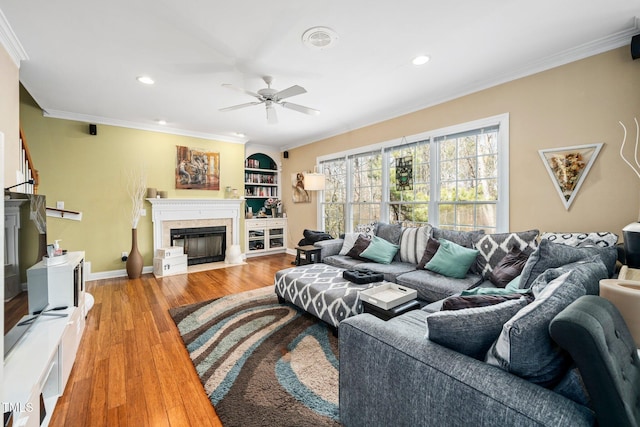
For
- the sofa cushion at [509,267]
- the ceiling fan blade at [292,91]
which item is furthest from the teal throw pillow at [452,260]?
the ceiling fan blade at [292,91]

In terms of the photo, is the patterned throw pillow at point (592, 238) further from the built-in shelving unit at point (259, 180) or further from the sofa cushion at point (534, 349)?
the built-in shelving unit at point (259, 180)

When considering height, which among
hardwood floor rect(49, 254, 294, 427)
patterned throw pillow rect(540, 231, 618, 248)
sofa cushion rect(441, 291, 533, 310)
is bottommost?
hardwood floor rect(49, 254, 294, 427)

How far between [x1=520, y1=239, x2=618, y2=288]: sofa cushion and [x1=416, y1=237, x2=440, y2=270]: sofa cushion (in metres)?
1.16

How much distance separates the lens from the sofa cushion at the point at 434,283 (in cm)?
257

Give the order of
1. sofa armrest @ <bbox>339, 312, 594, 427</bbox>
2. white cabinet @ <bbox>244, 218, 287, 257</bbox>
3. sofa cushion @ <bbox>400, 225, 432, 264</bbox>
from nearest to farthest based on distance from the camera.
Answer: sofa armrest @ <bbox>339, 312, 594, 427</bbox> → sofa cushion @ <bbox>400, 225, 432, 264</bbox> → white cabinet @ <bbox>244, 218, 287, 257</bbox>

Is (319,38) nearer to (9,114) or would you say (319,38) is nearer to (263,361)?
(263,361)

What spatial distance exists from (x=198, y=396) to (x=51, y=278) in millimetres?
1465

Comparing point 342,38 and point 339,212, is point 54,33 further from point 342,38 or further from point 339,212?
point 339,212

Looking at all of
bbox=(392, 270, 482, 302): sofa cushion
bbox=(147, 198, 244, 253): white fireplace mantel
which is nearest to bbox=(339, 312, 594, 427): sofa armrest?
bbox=(392, 270, 482, 302): sofa cushion

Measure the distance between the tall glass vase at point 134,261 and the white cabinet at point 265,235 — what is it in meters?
2.13

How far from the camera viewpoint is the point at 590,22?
2.21 meters

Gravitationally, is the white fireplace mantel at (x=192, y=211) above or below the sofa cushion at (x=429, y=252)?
above

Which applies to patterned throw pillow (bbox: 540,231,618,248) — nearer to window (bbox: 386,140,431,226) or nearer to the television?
window (bbox: 386,140,431,226)

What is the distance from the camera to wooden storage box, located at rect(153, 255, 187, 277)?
4680mm
